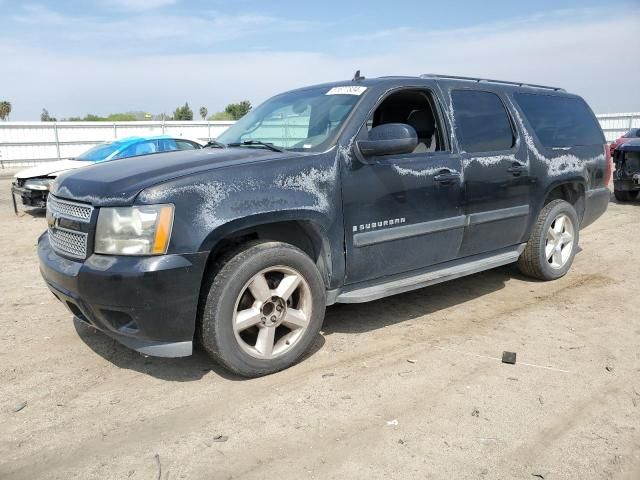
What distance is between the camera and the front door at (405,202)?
364cm

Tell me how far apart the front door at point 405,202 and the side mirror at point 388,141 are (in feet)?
0.30

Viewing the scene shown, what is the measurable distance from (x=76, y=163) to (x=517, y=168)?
8.18 metres

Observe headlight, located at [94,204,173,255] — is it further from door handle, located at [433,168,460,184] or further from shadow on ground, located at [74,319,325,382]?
door handle, located at [433,168,460,184]

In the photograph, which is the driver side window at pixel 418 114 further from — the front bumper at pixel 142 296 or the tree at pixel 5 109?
the tree at pixel 5 109

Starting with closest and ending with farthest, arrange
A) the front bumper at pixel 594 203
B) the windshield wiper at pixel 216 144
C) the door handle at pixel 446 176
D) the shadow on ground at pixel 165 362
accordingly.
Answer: the shadow on ground at pixel 165 362 → the door handle at pixel 446 176 → the windshield wiper at pixel 216 144 → the front bumper at pixel 594 203

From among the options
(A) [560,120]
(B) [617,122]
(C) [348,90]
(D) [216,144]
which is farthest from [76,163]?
(B) [617,122]

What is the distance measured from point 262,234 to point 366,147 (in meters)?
0.91

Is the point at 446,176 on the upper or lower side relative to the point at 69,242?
upper

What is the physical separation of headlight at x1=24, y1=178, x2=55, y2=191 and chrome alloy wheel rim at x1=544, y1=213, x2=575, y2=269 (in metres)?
8.25

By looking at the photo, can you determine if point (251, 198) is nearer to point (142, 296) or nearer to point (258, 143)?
point (142, 296)

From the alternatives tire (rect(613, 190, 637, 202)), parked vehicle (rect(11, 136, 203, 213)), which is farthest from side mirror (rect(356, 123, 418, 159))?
tire (rect(613, 190, 637, 202))

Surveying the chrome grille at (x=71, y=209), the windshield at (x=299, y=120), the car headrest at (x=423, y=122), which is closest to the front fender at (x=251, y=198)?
the windshield at (x=299, y=120)

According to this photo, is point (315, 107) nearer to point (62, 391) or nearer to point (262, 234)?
point (262, 234)

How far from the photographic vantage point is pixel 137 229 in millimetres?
2879
